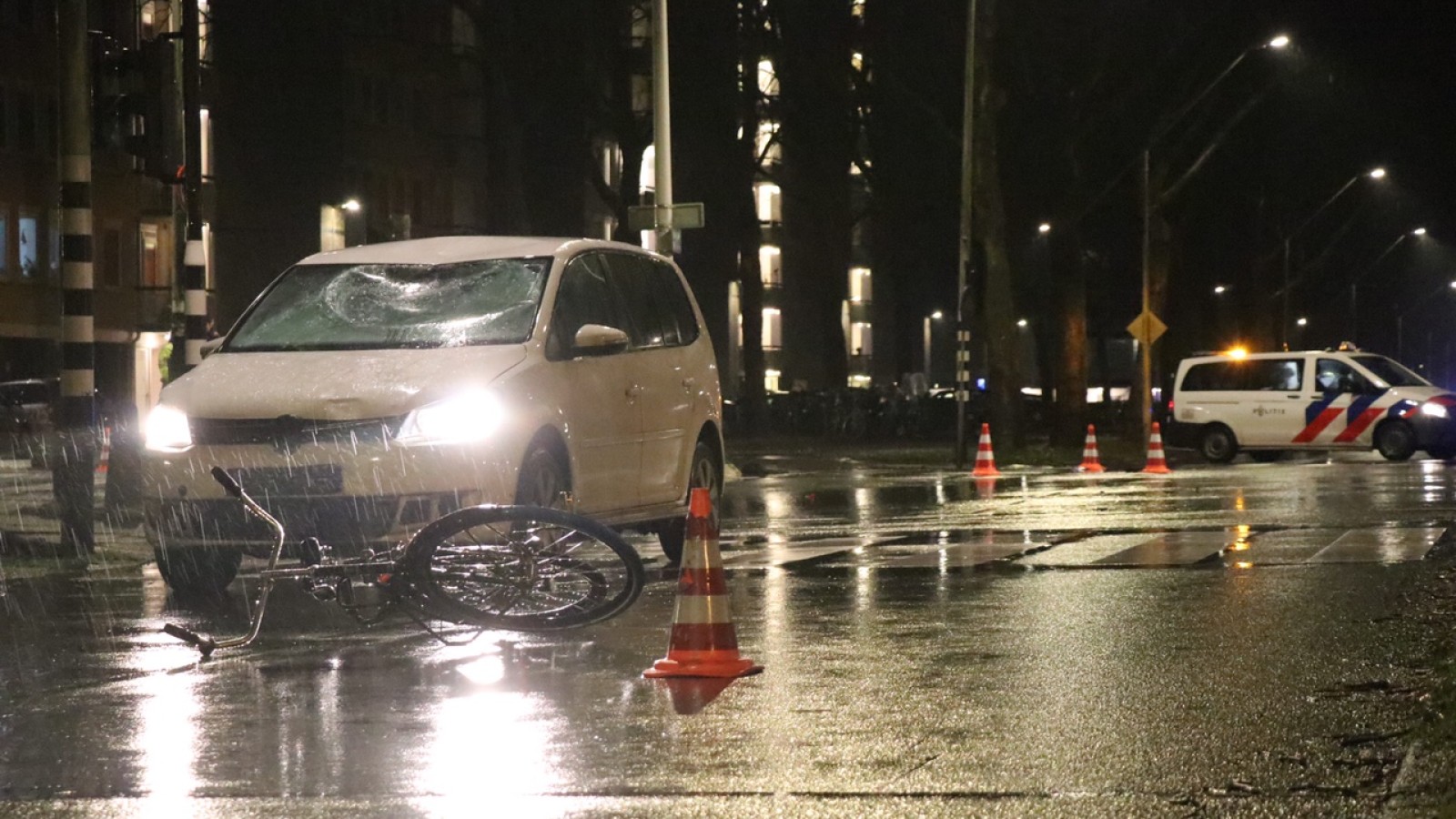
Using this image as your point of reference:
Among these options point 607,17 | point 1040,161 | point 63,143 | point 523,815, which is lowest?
point 523,815

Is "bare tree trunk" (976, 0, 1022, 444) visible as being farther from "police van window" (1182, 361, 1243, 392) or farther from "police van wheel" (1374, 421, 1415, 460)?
"police van wheel" (1374, 421, 1415, 460)

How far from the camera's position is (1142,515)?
20578 mm

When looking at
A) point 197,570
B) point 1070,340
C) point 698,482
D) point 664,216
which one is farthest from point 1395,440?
point 197,570

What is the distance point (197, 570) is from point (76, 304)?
199 inches

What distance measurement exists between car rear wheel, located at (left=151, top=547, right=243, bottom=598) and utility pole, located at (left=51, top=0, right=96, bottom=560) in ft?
13.2

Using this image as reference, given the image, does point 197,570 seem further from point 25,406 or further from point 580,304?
point 25,406

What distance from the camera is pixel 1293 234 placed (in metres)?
65.3

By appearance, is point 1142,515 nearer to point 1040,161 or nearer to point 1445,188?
point 1040,161

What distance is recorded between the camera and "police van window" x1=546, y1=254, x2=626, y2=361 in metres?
13.1

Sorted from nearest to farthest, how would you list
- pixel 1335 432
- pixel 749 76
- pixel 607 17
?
pixel 1335 432 < pixel 607 17 < pixel 749 76

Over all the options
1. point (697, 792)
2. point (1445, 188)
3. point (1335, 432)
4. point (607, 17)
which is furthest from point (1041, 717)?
point (1445, 188)

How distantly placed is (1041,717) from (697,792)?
1810mm

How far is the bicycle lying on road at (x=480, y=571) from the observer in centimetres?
1061

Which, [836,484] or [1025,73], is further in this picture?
[1025,73]
